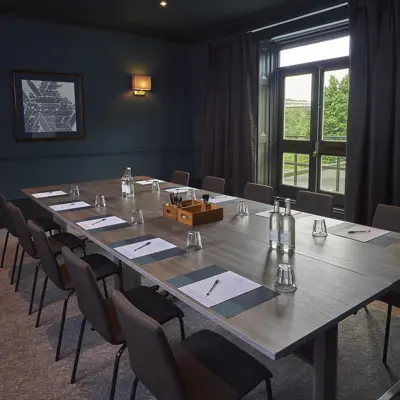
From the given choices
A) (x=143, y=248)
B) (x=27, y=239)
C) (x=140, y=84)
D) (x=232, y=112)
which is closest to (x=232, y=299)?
(x=143, y=248)

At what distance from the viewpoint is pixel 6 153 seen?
5.00 metres

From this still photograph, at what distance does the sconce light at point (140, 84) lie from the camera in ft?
18.7

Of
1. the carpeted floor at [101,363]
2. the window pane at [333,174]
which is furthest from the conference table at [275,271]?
the window pane at [333,174]

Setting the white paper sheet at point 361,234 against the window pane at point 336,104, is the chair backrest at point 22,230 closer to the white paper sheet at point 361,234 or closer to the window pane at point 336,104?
the white paper sheet at point 361,234

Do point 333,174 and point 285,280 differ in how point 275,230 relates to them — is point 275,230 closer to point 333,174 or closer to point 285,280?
point 285,280

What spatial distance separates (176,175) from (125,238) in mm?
2587

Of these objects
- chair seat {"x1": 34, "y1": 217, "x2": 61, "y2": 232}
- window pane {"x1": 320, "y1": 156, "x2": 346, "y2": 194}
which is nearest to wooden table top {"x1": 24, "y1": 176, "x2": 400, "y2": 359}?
chair seat {"x1": 34, "y1": 217, "x2": 61, "y2": 232}

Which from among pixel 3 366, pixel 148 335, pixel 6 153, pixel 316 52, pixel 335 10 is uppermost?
pixel 335 10

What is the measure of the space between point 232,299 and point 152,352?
1.18 feet

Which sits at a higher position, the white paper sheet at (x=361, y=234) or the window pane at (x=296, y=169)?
the window pane at (x=296, y=169)

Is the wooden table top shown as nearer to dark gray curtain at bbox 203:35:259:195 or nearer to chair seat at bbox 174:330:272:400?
chair seat at bbox 174:330:272:400

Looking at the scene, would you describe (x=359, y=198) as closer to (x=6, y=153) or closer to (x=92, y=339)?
(x=92, y=339)

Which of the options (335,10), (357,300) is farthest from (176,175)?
(357,300)

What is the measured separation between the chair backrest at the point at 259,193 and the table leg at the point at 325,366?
2.06m
